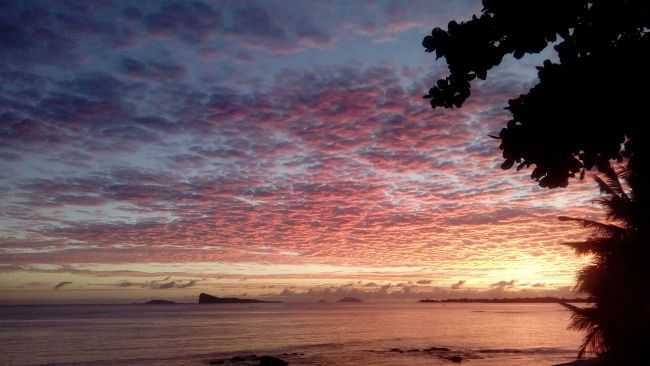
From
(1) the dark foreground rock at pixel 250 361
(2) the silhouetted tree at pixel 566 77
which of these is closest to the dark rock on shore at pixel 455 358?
(1) the dark foreground rock at pixel 250 361

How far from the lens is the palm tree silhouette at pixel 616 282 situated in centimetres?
1728

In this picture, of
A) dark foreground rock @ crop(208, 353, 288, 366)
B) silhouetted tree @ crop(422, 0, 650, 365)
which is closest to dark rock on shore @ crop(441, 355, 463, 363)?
dark foreground rock @ crop(208, 353, 288, 366)

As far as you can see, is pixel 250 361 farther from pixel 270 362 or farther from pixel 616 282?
pixel 616 282

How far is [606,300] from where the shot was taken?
18.1m

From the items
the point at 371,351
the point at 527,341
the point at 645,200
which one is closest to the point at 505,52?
the point at 645,200

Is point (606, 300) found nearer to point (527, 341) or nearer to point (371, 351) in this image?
point (371, 351)

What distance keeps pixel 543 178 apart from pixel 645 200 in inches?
600

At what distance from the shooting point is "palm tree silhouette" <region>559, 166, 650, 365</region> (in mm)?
17281

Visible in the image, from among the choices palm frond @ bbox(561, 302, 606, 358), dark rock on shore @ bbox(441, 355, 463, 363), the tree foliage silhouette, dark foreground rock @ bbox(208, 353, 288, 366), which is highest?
the tree foliage silhouette

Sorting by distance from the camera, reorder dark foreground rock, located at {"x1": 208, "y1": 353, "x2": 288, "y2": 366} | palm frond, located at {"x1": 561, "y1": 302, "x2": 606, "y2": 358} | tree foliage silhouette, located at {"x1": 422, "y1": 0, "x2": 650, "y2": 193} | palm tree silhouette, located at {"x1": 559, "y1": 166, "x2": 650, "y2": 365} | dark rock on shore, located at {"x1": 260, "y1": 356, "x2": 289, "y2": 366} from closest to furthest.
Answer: tree foliage silhouette, located at {"x1": 422, "y1": 0, "x2": 650, "y2": 193}
palm tree silhouette, located at {"x1": 559, "y1": 166, "x2": 650, "y2": 365}
palm frond, located at {"x1": 561, "y1": 302, "x2": 606, "y2": 358}
dark rock on shore, located at {"x1": 260, "y1": 356, "x2": 289, "y2": 366}
dark foreground rock, located at {"x1": 208, "y1": 353, "x2": 288, "y2": 366}

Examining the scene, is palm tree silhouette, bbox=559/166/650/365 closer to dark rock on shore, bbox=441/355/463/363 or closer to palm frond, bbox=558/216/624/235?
palm frond, bbox=558/216/624/235

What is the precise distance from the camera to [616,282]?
17719 mm

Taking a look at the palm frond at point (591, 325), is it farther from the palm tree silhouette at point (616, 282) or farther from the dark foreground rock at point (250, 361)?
the dark foreground rock at point (250, 361)

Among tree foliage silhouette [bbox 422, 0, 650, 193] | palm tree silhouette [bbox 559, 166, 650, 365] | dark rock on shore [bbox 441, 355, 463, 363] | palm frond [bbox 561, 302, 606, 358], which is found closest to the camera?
tree foliage silhouette [bbox 422, 0, 650, 193]
